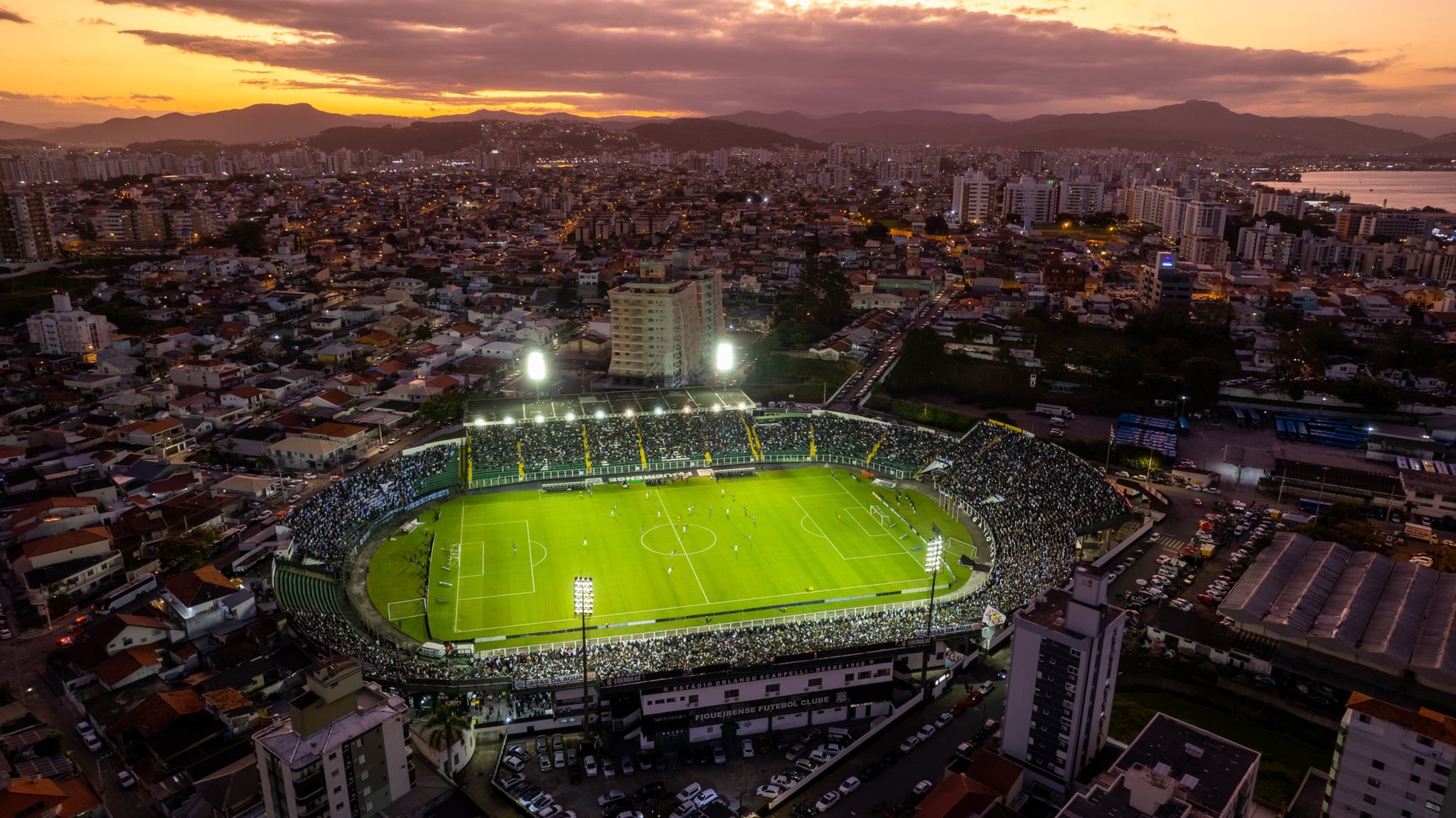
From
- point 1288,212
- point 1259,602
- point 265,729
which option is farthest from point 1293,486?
point 1288,212

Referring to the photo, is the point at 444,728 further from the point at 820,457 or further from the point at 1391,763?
the point at 820,457

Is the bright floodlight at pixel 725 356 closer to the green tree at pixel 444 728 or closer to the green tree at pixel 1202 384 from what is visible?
the green tree at pixel 1202 384

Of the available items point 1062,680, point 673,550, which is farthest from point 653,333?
point 1062,680

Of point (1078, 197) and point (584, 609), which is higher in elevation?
point (1078, 197)

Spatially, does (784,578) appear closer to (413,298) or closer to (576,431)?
(576,431)

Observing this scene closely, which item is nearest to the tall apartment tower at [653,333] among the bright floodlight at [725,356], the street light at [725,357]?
the street light at [725,357]

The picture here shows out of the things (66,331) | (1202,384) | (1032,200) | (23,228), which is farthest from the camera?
(1032,200)

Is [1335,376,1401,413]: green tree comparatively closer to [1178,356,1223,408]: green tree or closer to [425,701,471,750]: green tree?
[1178,356,1223,408]: green tree
